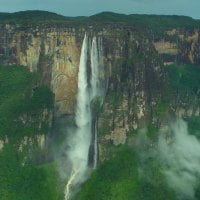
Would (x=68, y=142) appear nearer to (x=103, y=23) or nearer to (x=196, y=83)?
(x=103, y=23)

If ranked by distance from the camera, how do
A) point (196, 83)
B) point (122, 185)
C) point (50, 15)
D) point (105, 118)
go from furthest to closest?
1. point (196, 83)
2. point (50, 15)
3. point (105, 118)
4. point (122, 185)

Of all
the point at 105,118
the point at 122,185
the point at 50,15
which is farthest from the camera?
the point at 50,15

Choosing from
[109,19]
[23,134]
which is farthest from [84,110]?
[109,19]

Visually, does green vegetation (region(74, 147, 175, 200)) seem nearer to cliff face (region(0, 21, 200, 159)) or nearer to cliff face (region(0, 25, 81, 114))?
cliff face (region(0, 21, 200, 159))

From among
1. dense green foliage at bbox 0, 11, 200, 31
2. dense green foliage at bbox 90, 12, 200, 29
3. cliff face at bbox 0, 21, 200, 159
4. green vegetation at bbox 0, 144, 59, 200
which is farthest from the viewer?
dense green foliage at bbox 90, 12, 200, 29

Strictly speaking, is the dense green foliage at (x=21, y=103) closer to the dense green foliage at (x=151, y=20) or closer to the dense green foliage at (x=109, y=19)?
the dense green foliage at (x=109, y=19)

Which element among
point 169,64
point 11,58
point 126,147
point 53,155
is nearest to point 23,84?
point 11,58

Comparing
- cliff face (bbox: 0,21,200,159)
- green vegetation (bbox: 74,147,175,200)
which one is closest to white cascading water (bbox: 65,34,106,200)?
cliff face (bbox: 0,21,200,159)

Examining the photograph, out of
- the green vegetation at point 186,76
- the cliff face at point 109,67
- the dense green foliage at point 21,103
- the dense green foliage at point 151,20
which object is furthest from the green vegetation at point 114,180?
the green vegetation at point 186,76
